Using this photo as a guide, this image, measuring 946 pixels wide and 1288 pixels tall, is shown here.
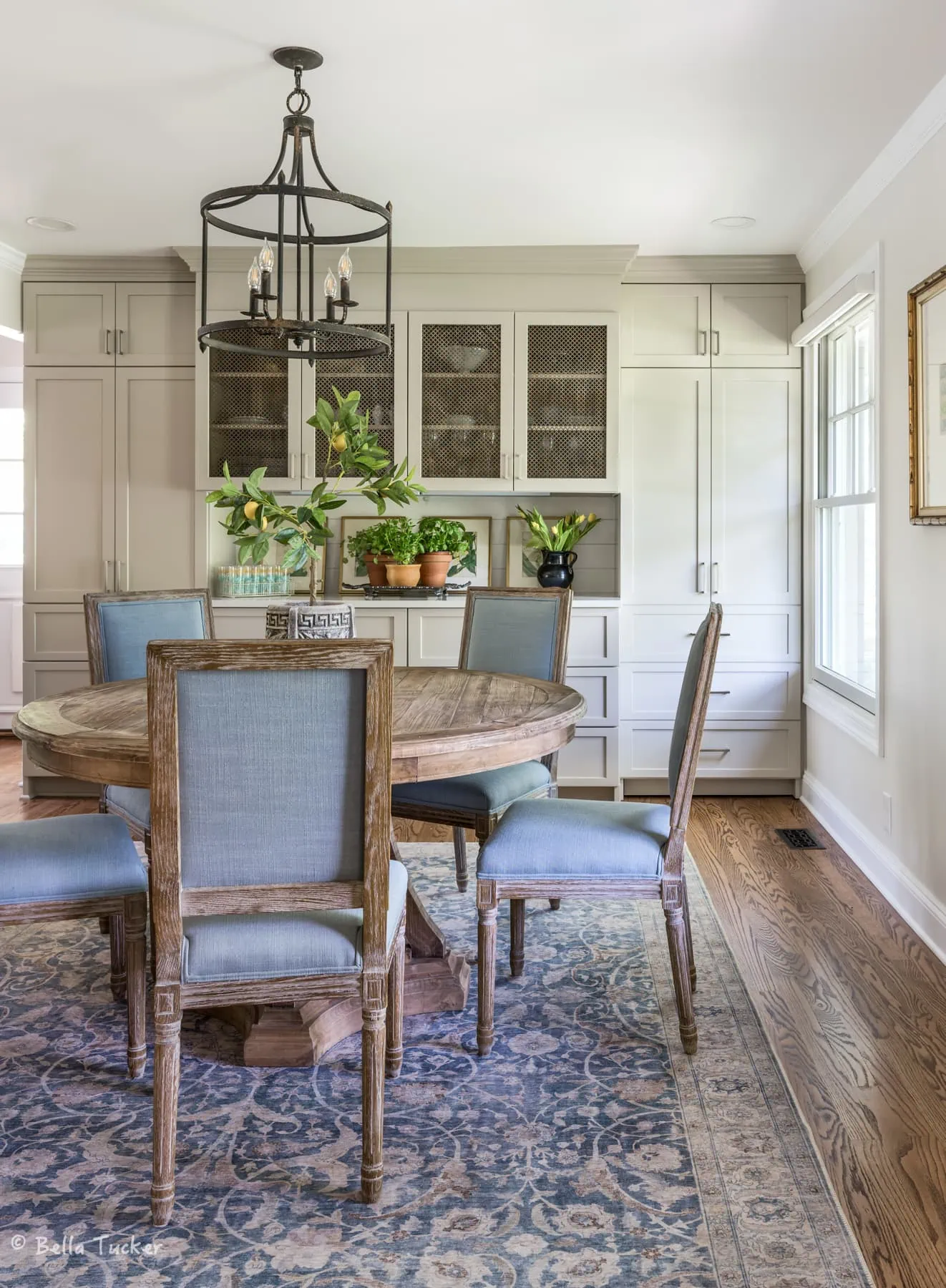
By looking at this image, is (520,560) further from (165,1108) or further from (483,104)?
(165,1108)

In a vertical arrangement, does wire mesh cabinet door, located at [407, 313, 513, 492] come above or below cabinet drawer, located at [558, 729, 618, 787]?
above

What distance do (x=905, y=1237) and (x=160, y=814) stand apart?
55.3 inches

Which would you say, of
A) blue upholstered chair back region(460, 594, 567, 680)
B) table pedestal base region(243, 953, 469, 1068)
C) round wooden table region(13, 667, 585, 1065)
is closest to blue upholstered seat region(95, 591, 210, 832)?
round wooden table region(13, 667, 585, 1065)

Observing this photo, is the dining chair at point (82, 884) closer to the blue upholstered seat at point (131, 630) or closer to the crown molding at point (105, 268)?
Result: the blue upholstered seat at point (131, 630)

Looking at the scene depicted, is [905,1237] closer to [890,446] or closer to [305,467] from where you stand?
[890,446]

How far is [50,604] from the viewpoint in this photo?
16.1 feet

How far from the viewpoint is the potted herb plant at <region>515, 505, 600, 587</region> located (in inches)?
192

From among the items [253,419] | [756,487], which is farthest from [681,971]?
[253,419]

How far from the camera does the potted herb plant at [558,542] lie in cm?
488

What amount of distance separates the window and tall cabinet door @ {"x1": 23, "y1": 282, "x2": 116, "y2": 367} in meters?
3.22

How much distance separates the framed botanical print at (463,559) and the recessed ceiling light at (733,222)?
1.66 metres

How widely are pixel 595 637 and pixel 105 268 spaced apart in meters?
2.80

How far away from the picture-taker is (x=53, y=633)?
4.91 metres

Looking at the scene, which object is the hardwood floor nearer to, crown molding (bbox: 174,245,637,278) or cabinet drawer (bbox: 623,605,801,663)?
cabinet drawer (bbox: 623,605,801,663)
